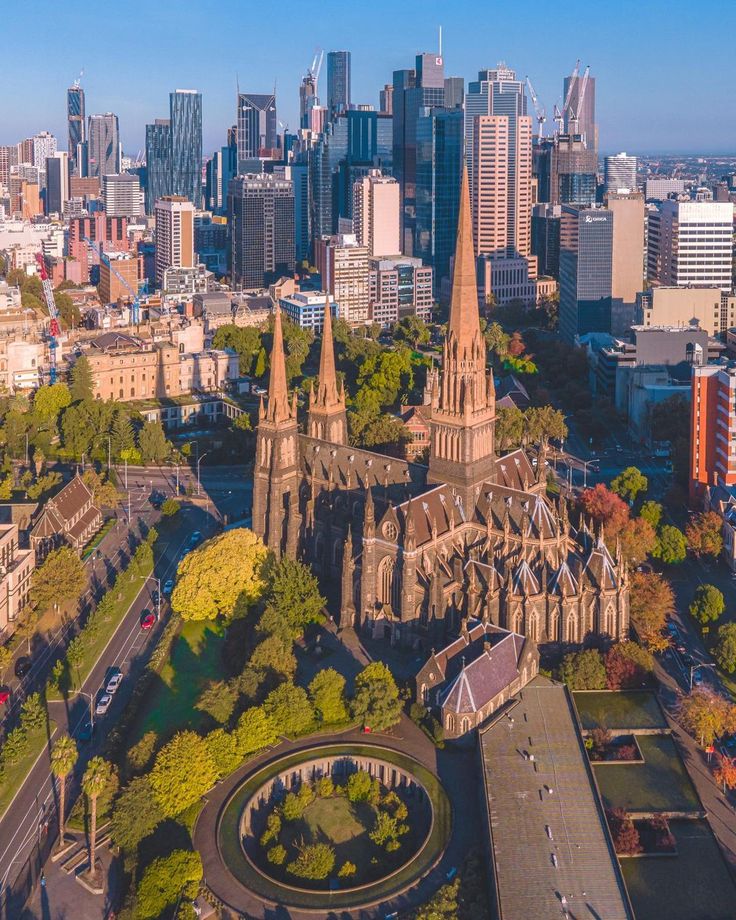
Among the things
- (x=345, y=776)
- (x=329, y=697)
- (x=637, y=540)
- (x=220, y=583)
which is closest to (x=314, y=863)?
(x=345, y=776)

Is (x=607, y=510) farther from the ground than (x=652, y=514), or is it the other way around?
(x=607, y=510)

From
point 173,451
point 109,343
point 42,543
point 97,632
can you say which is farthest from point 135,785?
point 109,343

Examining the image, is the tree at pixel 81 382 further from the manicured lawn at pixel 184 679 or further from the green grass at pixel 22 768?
the green grass at pixel 22 768

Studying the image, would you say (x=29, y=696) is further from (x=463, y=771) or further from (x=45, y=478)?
(x=45, y=478)

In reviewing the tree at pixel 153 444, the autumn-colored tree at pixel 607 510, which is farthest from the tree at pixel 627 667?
the tree at pixel 153 444

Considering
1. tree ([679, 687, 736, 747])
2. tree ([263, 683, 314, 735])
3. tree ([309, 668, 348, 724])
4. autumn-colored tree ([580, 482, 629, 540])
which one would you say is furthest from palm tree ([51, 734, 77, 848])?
autumn-colored tree ([580, 482, 629, 540])

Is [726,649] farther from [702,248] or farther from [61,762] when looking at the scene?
[702,248]
